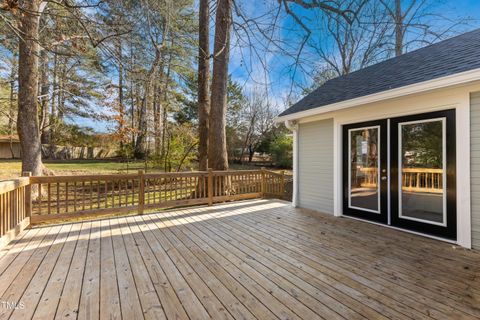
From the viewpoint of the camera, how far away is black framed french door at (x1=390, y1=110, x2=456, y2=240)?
3.25 meters

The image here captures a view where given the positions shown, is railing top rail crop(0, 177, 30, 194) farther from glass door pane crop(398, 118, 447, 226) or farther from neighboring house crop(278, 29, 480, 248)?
glass door pane crop(398, 118, 447, 226)

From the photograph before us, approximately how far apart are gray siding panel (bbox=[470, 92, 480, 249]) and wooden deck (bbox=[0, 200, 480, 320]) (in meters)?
0.33

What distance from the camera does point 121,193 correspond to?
609 cm

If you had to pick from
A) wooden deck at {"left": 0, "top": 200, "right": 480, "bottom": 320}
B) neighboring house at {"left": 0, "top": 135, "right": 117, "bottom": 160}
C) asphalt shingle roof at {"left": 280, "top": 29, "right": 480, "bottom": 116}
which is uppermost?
asphalt shingle roof at {"left": 280, "top": 29, "right": 480, "bottom": 116}

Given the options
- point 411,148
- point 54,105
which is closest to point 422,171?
point 411,148

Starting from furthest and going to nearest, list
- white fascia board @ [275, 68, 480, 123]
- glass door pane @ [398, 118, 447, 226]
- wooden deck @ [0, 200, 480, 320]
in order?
glass door pane @ [398, 118, 447, 226]
white fascia board @ [275, 68, 480, 123]
wooden deck @ [0, 200, 480, 320]

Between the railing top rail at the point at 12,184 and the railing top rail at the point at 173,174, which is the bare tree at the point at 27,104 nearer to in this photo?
the railing top rail at the point at 12,184

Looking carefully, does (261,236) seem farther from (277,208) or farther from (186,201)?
(186,201)

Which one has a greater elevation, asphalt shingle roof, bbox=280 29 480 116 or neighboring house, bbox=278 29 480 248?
asphalt shingle roof, bbox=280 29 480 116

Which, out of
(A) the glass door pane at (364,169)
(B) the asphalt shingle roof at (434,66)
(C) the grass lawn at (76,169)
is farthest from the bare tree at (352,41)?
(C) the grass lawn at (76,169)

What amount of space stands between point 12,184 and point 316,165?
5294 millimetres

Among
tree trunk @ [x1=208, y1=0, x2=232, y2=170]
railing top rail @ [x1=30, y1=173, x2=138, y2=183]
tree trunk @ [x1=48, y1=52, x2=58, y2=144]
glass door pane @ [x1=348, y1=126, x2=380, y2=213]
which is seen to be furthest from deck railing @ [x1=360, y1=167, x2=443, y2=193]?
tree trunk @ [x1=48, y1=52, x2=58, y2=144]

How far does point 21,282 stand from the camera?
2229mm

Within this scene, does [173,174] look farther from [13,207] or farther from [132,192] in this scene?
[13,207]
